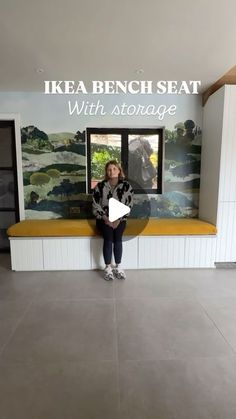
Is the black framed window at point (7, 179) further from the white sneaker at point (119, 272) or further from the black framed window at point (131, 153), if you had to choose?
the white sneaker at point (119, 272)

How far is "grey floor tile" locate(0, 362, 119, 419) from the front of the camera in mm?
1329

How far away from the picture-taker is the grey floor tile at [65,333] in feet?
5.71

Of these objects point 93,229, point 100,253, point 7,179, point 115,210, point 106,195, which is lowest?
point 100,253

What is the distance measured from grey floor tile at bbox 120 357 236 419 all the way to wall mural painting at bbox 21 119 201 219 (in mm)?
2359

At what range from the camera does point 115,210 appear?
10.2 ft

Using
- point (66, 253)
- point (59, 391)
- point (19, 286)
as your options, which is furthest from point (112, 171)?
point (59, 391)

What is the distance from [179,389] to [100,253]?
75.9 inches

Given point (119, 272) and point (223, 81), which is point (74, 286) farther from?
point (223, 81)

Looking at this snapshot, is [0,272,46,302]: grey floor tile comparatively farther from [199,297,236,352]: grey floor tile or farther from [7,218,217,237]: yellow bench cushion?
[199,297,236,352]: grey floor tile

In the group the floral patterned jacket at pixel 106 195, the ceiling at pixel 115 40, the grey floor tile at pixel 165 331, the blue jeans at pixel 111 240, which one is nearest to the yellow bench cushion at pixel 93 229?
the blue jeans at pixel 111 240

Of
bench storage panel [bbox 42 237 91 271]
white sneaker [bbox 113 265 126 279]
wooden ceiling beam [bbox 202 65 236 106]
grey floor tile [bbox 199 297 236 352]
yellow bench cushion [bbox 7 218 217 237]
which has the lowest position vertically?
grey floor tile [bbox 199 297 236 352]

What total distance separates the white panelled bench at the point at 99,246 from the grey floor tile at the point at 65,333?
0.83 meters

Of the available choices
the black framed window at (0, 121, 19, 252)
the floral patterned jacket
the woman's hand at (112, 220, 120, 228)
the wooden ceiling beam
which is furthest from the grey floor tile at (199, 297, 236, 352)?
the black framed window at (0, 121, 19, 252)

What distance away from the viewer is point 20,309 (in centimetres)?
232
